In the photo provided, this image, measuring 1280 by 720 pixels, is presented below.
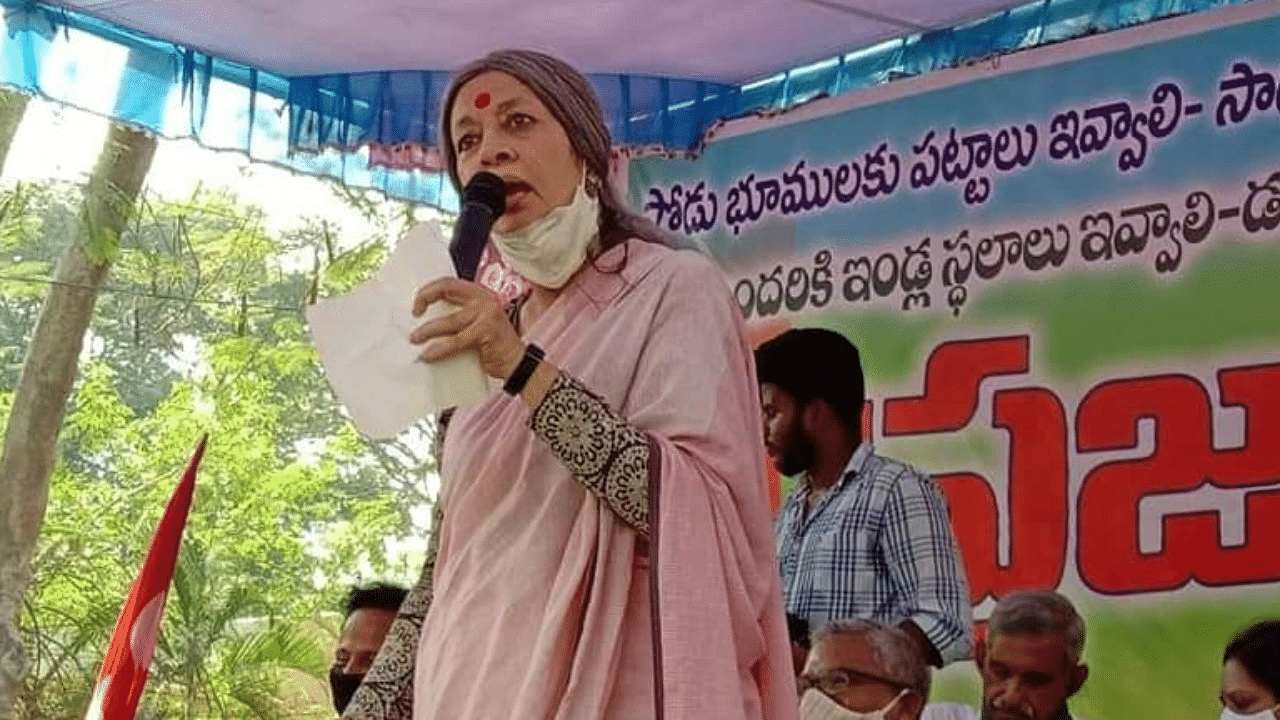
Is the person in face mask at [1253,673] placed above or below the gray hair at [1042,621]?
below

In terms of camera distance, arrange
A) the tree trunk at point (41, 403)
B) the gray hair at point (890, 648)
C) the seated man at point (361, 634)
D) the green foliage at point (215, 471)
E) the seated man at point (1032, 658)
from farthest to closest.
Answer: the green foliage at point (215, 471) < the tree trunk at point (41, 403) < the seated man at point (361, 634) < the seated man at point (1032, 658) < the gray hair at point (890, 648)

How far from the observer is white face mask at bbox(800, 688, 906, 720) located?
3227 millimetres

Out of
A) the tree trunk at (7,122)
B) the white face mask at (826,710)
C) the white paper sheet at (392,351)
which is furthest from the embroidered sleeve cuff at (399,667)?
the tree trunk at (7,122)

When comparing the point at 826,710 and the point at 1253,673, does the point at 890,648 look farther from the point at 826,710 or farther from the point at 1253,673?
the point at 1253,673

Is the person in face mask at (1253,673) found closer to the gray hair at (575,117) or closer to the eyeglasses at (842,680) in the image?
the eyeglasses at (842,680)

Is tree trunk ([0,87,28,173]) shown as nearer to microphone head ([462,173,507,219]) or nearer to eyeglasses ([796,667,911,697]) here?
eyeglasses ([796,667,911,697])

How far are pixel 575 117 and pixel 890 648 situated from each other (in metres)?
1.40

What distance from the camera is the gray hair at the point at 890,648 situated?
3346mm

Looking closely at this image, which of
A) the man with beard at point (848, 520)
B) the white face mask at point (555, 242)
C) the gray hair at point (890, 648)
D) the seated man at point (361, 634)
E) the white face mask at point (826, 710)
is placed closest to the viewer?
the white face mask at point (555, 242)

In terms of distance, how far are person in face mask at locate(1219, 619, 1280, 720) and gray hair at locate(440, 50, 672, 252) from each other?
189cm

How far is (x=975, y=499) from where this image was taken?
14.2 feet

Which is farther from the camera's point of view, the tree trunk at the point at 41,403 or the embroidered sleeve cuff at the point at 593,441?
the tree trunk at the point at 41,403

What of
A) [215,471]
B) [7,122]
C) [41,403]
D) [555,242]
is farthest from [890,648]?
[215,471]

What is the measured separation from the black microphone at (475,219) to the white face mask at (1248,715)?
2034mm
